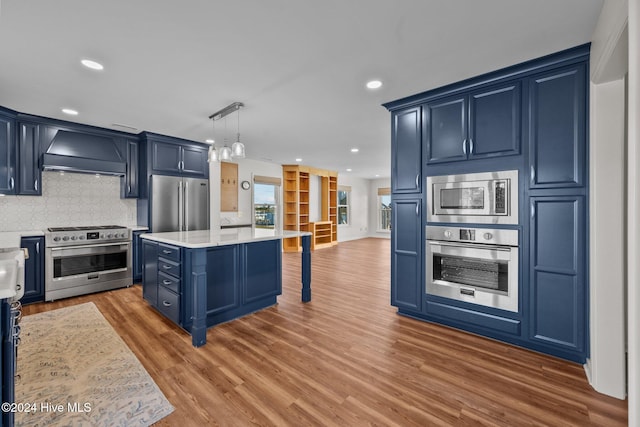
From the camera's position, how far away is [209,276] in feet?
9.15

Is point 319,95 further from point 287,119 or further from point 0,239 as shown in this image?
point 0,239

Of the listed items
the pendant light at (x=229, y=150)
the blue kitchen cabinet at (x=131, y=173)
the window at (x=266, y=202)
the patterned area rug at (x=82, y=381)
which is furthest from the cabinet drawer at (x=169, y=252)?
the window at (x=266, y=202)

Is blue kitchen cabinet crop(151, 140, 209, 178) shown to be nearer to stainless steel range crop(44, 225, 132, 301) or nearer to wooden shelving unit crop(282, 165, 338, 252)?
stainless steel range crop(44, 225, 132, 301)

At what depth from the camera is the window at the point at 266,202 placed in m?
7.24

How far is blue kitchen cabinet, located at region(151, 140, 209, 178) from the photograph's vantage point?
15.2ft

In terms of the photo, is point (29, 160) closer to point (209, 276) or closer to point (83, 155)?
point (83, 155)

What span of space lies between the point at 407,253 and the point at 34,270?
4.50 m

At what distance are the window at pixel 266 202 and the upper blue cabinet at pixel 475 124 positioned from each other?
198 inches

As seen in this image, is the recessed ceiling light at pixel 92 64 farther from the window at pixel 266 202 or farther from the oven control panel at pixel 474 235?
the window at pixel 266 202

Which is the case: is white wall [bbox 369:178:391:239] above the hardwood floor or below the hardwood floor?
above

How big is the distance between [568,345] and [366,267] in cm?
366

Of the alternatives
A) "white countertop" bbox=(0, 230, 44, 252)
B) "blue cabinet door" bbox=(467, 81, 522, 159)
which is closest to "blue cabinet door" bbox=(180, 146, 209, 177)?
"white countertop" bbox=(0, 230, 44, 252)

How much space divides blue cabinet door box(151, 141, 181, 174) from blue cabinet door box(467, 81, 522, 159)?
4.40 meters

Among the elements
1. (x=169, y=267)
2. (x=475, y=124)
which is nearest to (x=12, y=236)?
(x=169, y=267)
